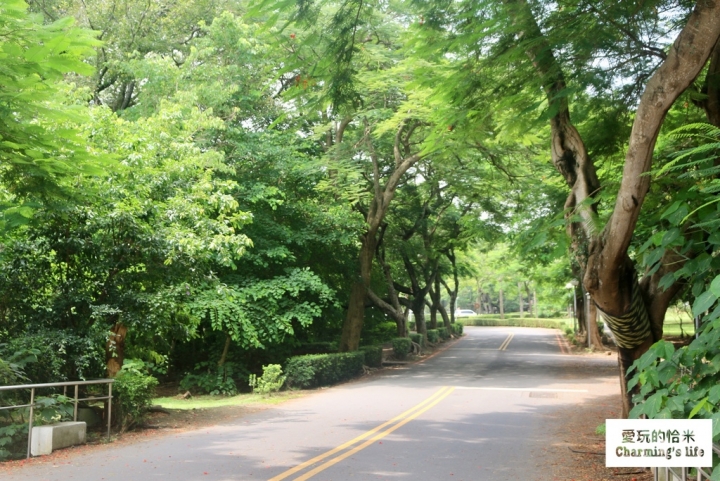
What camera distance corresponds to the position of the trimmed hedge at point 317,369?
20.1 meters

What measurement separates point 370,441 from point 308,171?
42.3 ft

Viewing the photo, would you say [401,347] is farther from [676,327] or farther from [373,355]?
[676,327]

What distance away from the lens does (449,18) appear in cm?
840

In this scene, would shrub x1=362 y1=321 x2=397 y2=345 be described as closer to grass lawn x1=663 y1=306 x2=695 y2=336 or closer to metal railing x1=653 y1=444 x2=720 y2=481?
grass lawn x1=663 y1=306 x2=695 y2=336

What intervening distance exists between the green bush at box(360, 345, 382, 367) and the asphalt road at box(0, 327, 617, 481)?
5.51 meters

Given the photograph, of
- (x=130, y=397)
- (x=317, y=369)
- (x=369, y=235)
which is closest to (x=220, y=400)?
(x=317, y=369)

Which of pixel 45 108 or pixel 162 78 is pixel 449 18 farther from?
pixel 162 78

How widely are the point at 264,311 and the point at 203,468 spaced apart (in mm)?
10891

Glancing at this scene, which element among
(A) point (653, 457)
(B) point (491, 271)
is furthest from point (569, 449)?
(B) point (491, 271)

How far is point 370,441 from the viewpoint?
34.8ft

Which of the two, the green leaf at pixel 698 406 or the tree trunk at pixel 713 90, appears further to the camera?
the tree trunk at pixel 713 90

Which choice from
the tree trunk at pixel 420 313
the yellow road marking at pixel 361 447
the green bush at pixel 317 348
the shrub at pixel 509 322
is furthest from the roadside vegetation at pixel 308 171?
the shrub at pixel 509 322

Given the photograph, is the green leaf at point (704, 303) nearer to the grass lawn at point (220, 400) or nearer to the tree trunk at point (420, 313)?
the grass lawn at point (220, 400)

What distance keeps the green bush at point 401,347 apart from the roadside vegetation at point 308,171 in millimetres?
4667
